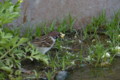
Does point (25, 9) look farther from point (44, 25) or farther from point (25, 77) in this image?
point (25, 77)

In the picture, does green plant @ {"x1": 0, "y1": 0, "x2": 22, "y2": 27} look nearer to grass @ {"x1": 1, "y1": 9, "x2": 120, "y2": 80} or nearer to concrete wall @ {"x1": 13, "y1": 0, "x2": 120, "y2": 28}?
grass @ {"x1": 1, "y1": 9, "x2": 120, "y2": 80}

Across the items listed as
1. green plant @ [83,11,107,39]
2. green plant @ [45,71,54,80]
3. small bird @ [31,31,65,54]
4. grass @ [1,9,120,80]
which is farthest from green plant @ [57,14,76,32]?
green plant @ [45,71,54,80]

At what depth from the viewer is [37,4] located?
21.6 feet

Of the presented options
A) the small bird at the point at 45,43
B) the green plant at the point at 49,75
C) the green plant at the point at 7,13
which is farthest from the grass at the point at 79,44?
the green plant at the point at 7,13

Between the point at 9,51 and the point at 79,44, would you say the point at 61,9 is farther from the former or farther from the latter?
the point at 9,51

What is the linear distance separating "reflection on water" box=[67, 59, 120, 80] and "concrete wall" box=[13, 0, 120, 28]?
169 cm

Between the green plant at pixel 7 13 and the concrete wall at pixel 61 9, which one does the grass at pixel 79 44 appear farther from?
the green plant at pixel 7 13

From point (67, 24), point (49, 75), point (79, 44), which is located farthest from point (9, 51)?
point (67, 24)

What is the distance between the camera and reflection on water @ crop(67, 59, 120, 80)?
4.96 m

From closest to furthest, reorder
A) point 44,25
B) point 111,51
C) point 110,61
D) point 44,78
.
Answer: point 44,78
point 110,61
point 111,51
point 44,25

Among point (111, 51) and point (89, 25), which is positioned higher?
point (89, 25)

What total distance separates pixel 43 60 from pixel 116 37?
5.18 feet

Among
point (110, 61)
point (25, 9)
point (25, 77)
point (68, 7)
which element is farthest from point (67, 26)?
point (25, 77)

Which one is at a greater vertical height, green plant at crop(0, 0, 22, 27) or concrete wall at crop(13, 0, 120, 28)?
concrete wall at crop(13, 0, 120, 28)
